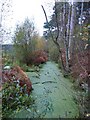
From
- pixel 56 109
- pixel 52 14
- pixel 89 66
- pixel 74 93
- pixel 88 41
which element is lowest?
pixel 56 109

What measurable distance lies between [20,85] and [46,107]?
18.1 inches

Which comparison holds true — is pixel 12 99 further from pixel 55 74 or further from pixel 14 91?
pixel 55 74

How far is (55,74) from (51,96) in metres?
0.25

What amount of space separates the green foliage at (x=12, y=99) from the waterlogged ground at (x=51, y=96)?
0.20 ft

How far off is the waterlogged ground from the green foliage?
60 mm

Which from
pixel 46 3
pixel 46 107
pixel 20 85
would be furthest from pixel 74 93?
pixel 46 3

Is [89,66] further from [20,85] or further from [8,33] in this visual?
[20,85]

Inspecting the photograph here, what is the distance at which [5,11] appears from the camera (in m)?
1.37

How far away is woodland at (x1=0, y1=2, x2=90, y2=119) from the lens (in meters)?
1.45

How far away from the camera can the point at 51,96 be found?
1741 millimetres

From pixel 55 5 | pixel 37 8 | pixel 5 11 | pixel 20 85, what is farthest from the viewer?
pixel 20 85

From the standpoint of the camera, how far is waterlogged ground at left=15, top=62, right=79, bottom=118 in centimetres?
149

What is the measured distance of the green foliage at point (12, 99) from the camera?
4.78ft

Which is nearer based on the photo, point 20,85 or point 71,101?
point 71,101
